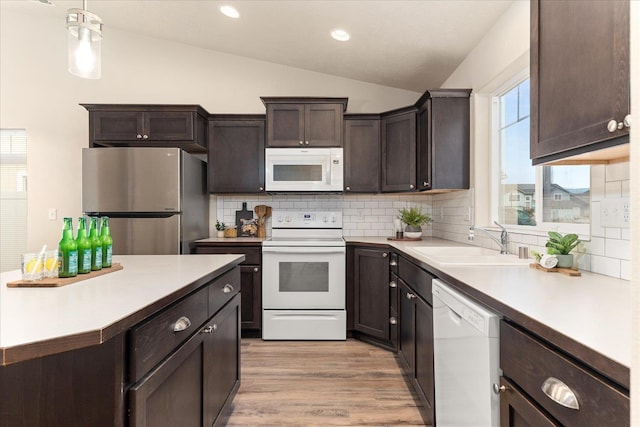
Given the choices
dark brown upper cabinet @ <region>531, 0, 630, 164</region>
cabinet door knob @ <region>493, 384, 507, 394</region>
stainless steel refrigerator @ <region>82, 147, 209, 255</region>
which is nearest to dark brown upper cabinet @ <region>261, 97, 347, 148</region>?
stainless steel refrigerator @ <region>82, 147, 209, 255</region>

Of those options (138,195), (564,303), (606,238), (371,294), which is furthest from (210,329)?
(138,195)

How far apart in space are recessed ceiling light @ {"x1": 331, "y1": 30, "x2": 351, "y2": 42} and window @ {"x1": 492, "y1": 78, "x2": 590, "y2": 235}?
A: 4.09 feet

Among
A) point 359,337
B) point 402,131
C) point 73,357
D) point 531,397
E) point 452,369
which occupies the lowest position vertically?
point 359,337

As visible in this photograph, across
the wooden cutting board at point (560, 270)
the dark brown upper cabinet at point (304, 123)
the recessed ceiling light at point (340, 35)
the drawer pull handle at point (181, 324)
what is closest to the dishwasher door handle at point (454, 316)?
the wooden cutting board at point (560, 270)

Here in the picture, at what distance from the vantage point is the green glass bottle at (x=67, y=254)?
1.26 meters

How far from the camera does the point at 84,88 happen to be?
3744 millimetres

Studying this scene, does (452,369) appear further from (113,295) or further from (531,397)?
(113,295)

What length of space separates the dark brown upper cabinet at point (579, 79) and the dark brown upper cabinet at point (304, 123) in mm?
2067

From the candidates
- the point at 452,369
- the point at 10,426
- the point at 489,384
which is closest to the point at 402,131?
the point at 452,369

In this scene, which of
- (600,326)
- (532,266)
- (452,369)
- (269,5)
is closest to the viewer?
(600,326)

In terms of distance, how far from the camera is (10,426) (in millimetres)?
876

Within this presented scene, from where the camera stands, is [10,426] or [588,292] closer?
[10,426]

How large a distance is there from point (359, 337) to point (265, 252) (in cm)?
114

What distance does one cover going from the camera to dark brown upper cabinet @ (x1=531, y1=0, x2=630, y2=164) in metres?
0.92
